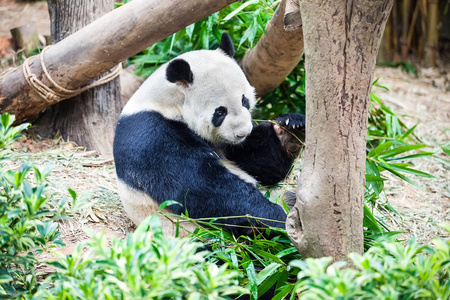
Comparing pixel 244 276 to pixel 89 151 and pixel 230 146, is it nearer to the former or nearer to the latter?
pixel 230 146

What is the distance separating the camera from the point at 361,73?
2010 mm

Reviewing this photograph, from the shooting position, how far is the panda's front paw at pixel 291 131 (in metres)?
3.31

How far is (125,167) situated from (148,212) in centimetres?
33

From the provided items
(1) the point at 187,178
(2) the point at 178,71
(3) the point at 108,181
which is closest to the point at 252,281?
(1) the point at 187,178

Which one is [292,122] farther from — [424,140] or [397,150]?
[424,140]

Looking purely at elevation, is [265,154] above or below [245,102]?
below

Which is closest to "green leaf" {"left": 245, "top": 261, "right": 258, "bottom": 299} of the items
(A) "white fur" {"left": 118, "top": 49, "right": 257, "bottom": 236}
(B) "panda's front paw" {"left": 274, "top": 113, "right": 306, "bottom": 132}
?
(A) "white fur" {"left": 118, "top": 49, "right": 257, "bottom": 236}

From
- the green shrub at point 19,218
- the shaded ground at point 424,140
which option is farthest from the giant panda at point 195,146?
the shaded ground at point 424,140

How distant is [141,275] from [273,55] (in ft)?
8.25

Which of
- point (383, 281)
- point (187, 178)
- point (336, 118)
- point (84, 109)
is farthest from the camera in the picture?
point (84, 109)

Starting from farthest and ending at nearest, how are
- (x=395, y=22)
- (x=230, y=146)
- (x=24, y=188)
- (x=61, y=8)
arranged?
(x=395, y=22) → (x=61, y=8) → (x=230, y=146) → (x=24, y=188)

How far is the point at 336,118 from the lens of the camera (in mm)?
2047

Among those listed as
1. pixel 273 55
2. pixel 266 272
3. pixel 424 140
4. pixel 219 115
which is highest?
pixel 273 55

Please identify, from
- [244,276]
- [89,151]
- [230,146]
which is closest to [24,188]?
[244,276]
